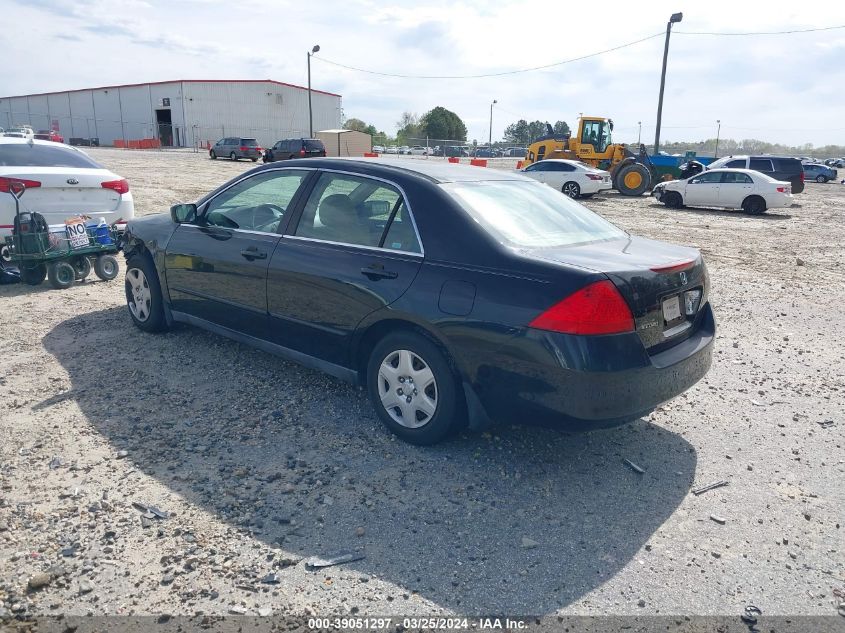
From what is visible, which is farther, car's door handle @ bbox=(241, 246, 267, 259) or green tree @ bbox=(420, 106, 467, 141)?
green tree @ bbox=(420, 106, 467, 141)

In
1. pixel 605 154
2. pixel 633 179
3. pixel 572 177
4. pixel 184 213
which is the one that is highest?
pixel 605 154

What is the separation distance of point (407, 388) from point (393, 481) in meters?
0.56

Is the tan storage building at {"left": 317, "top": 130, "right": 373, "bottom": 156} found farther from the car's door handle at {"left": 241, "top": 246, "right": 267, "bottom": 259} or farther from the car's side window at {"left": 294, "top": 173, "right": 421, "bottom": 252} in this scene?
the car's side window at {"left": 294, "top": 173, "right": 421, "bottom": 252}

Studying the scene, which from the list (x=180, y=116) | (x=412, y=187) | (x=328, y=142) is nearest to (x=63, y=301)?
(x=412, y=187)

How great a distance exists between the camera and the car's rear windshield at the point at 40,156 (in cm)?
748

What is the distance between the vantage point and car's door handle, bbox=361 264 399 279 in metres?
3.78

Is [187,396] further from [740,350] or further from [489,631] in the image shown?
[740,350]

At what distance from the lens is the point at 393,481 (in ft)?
11.6

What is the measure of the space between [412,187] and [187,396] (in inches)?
84.3

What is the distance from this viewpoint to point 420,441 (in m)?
3.82

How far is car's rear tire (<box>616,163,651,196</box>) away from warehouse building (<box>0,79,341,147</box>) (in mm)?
47480

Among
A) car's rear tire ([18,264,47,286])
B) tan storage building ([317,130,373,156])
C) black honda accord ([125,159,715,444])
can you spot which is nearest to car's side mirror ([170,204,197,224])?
black honda accord ([125,159,715,444])

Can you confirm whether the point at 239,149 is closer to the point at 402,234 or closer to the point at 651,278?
the point at 402,234

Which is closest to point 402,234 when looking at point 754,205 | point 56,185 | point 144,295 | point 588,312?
point 588,312
